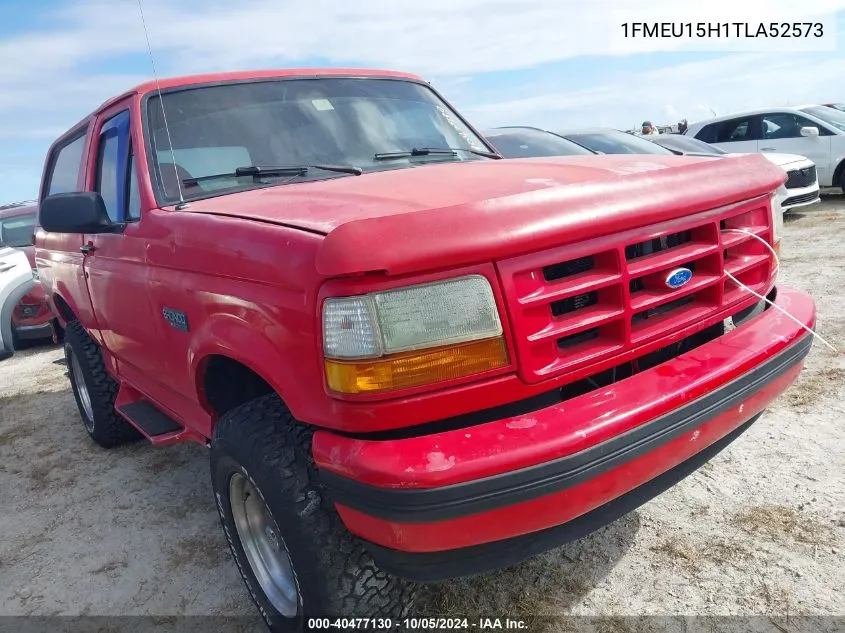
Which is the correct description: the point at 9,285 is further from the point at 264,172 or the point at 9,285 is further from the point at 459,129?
the point at 459,129

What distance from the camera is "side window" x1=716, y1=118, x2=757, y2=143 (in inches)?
428

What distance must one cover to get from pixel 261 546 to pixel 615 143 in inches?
244

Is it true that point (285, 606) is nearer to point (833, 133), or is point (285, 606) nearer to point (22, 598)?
point (22, 598)

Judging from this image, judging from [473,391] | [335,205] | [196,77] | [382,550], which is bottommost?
[382,550]

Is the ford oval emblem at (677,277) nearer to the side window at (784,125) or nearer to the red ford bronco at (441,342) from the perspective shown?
the red ford bronco at (441,342)

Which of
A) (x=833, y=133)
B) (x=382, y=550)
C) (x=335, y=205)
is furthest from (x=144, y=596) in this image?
(x=833, y=133)

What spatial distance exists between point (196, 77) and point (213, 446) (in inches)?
67.6

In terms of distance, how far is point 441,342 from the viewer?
1.64 metres

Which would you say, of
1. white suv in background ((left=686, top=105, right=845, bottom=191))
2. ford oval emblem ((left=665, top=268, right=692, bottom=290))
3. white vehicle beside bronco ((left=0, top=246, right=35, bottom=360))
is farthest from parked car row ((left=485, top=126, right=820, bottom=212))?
white vehicle beside bronco ((left=0, top=246, right=35, bottom=360))

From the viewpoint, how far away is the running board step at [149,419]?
10.2 feet

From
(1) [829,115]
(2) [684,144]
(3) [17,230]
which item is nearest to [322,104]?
(2) [684,144]

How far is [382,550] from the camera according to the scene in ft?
5.57

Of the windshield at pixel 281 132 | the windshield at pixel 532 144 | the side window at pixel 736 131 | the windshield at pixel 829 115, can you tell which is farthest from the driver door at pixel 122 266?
the windshield at pixel 829 115

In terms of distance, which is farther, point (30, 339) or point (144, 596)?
point (30, 339)
